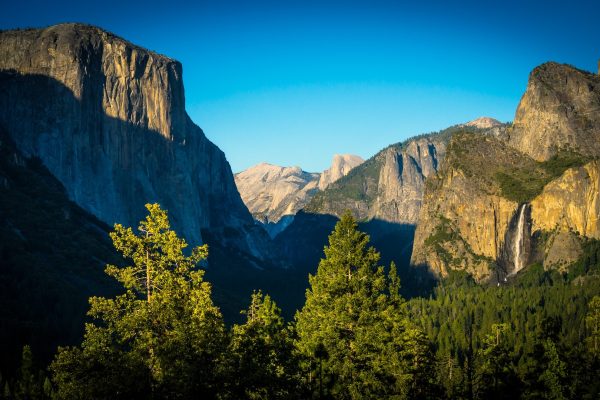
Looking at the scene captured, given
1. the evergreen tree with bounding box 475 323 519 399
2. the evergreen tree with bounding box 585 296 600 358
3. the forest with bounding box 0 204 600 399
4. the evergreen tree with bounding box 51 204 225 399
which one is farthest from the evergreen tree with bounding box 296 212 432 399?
the evergreen tree with bounding box 585 296 600 358

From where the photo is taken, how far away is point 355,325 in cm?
3778

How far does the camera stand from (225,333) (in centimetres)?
2698

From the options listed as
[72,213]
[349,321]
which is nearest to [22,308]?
[72,213]

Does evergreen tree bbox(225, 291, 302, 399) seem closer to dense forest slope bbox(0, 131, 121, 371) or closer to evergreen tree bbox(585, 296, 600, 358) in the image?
evergreen tree bbox(585, 296, 600, 358)

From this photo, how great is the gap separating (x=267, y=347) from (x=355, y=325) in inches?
426

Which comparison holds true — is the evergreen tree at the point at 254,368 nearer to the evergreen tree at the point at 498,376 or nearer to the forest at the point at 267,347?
the forest at the point at 267,347

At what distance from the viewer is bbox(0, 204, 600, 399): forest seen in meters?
24.8

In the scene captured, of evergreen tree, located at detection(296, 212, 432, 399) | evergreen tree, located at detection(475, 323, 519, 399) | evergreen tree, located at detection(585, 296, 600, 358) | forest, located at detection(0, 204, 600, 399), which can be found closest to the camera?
forest, located at detection(0, 204, 600, 399)

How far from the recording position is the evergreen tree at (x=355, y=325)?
36531 millimetres

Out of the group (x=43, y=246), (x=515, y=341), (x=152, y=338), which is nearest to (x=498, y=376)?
(x=152, y=338)

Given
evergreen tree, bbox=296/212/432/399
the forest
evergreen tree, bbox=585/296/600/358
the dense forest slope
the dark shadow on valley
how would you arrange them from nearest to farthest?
the forest < evergreen tree, bbox=296/212/432/399 < evergreen tree, bbox=585/296/600/358 < the dense forest slope < the dark shadow on valley

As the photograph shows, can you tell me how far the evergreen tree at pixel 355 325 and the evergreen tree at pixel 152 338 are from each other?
11.3 metres

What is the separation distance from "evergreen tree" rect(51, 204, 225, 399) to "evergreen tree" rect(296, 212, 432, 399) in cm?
1134

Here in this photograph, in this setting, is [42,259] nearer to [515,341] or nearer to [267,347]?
[515,341]
